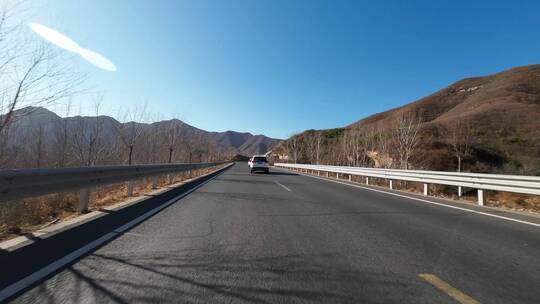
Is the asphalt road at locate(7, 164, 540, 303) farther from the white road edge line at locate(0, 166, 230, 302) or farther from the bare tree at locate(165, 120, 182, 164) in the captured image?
the bare tree at locate(165, 120, 182, 164)

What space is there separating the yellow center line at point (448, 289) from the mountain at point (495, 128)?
31.1 m

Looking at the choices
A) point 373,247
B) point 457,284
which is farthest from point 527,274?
point 373,247

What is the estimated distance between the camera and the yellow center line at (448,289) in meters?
3.02

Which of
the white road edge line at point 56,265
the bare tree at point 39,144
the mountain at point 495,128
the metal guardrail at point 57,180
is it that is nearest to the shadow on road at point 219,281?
the white road edge line at point 56,265

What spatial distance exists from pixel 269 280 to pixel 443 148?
44557 millimetres

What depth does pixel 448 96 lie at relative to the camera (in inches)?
4353

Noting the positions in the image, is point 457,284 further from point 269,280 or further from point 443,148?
point 443,148

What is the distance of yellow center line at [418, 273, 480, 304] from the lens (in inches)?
119

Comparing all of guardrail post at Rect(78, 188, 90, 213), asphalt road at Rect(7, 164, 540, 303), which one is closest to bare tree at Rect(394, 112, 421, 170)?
asphalt road at Rect(7, 164, 540, 303)

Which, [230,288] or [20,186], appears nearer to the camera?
[230,288]

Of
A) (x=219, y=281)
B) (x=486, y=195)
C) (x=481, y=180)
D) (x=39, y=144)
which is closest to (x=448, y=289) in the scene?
(x=219, y=281)

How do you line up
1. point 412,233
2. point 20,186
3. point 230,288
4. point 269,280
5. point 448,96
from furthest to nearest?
point 448,96 → point 412,233 → point 20,186 → point 269,280 → point 230,288

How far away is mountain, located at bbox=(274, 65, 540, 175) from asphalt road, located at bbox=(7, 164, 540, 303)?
94.8 ft

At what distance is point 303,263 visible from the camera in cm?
408
